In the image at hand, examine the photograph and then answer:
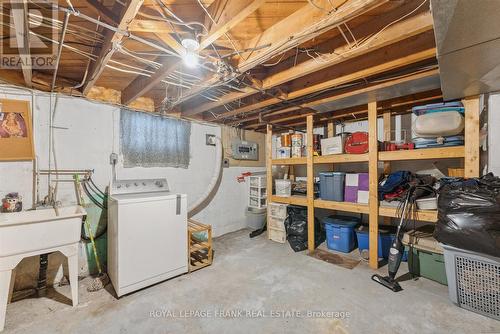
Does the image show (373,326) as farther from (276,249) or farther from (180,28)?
(180,28)

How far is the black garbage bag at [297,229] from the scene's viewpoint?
3.27 meters

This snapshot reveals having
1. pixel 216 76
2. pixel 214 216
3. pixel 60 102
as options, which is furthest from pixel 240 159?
pixel 60 102

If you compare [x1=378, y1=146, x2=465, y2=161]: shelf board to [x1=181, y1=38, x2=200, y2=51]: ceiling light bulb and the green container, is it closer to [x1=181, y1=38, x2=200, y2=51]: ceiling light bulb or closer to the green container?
the green container

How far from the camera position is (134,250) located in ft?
7.13

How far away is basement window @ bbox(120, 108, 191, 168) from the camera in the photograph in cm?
286

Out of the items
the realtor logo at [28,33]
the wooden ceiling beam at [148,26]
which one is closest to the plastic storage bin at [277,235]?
the wooden ceiling beam at [148,26]

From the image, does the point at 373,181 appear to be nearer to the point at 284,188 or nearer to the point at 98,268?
the point at 284,188

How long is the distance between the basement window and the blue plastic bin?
8.22 ft

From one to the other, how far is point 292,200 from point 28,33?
3315 mm

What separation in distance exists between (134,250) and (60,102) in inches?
73.5

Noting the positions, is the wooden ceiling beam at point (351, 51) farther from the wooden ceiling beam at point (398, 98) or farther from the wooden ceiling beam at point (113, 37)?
the wooden ceiling beam at point (113, 37)

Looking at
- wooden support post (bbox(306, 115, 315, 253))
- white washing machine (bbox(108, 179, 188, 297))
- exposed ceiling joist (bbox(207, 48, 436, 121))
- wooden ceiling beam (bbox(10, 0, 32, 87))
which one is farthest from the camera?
wooden support post (bbox(306, 115, 315, 253))

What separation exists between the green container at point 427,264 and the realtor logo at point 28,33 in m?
3.71

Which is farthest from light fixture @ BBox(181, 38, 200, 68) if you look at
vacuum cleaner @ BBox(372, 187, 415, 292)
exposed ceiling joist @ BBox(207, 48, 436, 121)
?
vacuum cleaner @ BBox(372, 187, 415, 292)
